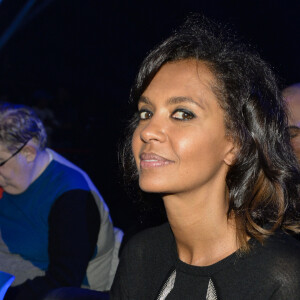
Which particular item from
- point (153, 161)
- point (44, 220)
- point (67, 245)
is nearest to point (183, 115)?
point (153, 161)

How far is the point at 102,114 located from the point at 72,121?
7.17 feet

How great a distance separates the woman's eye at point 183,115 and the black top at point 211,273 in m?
0.43

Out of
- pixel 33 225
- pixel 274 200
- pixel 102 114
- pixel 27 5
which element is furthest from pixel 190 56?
pixel 27 5

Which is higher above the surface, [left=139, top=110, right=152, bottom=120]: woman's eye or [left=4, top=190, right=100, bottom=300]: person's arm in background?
[left=139, top=110, right=152, bottom=120]: woman's eye

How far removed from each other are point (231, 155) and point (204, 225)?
0.25 m

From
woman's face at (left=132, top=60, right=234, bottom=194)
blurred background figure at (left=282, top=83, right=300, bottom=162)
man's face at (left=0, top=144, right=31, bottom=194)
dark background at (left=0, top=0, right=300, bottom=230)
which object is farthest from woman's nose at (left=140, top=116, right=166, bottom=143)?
dark background at (left=0, top=0, right=300, bottom=230)

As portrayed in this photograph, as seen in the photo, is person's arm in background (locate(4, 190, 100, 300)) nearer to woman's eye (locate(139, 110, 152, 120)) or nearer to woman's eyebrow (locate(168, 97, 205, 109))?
woman's eye (locate(139, 110, 152, 120))

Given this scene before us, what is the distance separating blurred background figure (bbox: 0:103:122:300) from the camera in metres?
2.19

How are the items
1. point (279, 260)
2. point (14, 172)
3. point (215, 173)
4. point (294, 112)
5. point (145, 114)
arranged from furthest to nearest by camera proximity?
point (14, 172) → point (294, 112) → point (145, 114) → point (215, 173) → point (279, 260)

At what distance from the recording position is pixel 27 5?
13500mm

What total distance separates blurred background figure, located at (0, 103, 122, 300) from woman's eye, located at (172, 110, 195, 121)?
1.00m

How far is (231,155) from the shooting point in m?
1.47

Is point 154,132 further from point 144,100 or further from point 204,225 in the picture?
point 204,225

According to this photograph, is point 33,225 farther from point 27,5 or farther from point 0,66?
point 27,5
